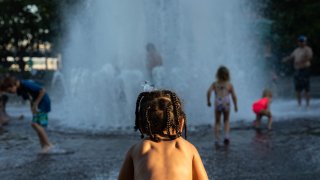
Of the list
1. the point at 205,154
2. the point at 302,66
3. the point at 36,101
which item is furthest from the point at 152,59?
the point at 205,154

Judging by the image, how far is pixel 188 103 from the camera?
11977 millimetres

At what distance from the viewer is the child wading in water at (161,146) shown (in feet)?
8.32

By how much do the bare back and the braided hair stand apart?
0.05 meters

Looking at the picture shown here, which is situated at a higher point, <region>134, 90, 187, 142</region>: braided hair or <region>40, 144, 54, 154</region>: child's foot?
<region>134, 90, 187, 142</region>: braided hair

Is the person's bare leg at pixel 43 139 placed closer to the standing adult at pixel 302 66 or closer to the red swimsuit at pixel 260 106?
the red swimsuit at pixel 260 106

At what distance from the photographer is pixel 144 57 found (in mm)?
12930

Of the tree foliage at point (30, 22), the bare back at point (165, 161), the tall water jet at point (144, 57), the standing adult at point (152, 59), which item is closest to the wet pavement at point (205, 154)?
the tall water jet at point (144, 57)

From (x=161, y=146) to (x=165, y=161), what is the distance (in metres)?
0.09

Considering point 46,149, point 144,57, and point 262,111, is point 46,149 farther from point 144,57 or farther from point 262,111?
point 144,57

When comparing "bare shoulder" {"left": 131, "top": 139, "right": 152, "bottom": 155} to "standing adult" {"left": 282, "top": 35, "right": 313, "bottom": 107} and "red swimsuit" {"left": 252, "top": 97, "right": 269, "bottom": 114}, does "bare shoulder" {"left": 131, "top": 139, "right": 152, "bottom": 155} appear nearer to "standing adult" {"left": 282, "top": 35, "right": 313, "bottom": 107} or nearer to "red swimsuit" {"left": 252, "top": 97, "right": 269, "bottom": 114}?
"red swimsuit" {"left": 252, "top": 97, "right": 269, "bottom": 114}

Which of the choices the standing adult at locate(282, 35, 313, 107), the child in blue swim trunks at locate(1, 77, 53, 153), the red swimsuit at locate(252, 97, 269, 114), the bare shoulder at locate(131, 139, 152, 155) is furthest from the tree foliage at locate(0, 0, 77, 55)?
the bare shoulder at locate(131, 139, 152, 155)

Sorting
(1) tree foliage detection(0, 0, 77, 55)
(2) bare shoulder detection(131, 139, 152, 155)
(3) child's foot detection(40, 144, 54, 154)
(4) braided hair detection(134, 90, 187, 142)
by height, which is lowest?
(3) child's foot detection(40, 144, 54, 154)

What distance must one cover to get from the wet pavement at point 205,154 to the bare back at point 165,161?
302cm

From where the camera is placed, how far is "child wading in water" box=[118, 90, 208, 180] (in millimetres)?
2537
